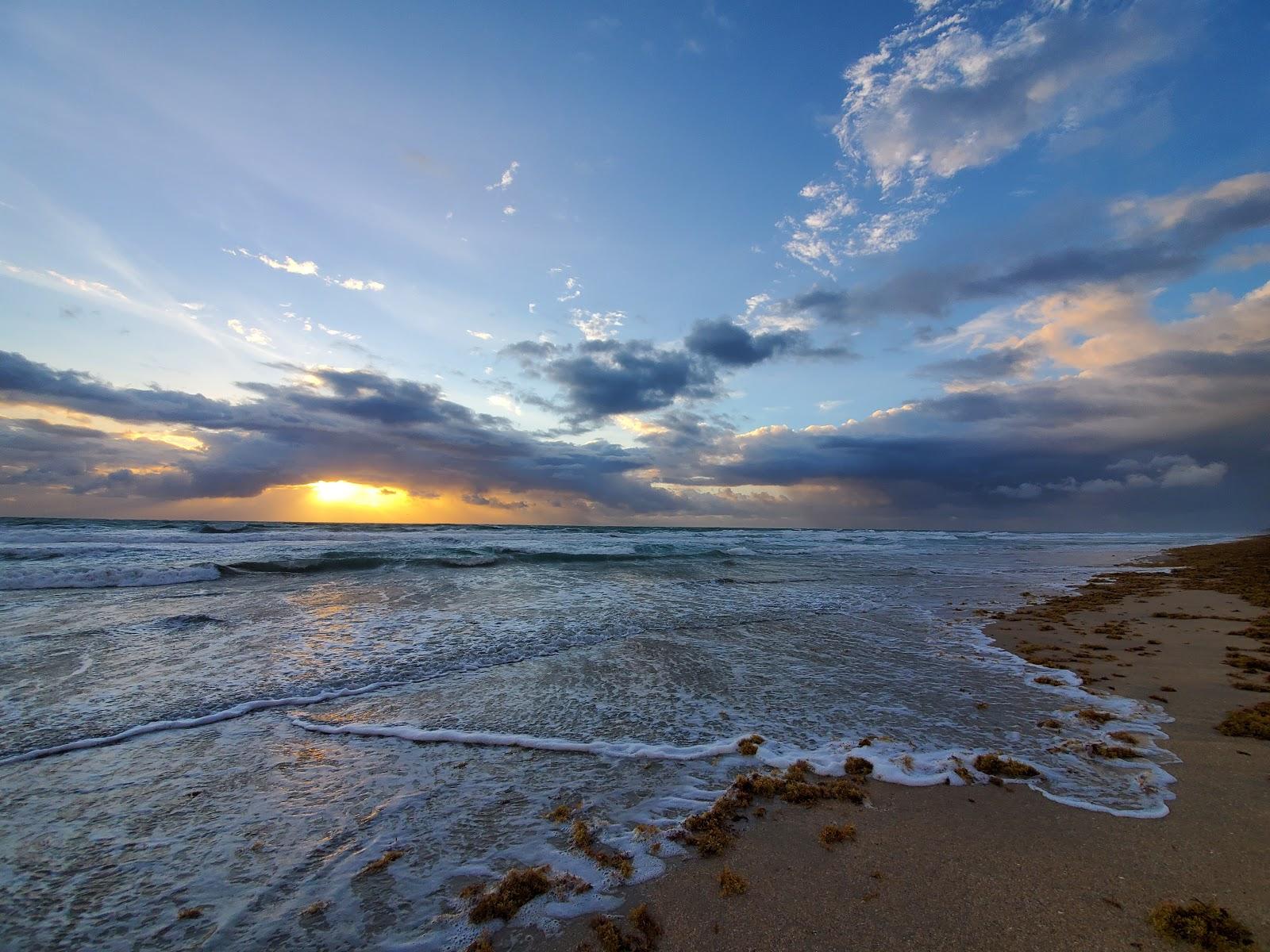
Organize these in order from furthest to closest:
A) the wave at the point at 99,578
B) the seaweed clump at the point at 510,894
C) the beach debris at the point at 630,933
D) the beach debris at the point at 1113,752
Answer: the wave at the point at 99,578
the beach debris at the point at 1113,752
the seaweed clump at the point at 510,894
the beach debris at the point at 630,933

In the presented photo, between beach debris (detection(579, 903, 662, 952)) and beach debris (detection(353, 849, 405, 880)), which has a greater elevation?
beach debris (detection(579, 903, 662, 952))

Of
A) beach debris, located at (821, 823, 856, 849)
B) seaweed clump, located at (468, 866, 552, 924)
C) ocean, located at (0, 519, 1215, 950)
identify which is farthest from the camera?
beach debris, located at (821, 823, 856, 849)

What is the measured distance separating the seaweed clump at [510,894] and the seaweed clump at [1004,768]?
4102mm

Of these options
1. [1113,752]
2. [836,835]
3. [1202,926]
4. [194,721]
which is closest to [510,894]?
[836,835]

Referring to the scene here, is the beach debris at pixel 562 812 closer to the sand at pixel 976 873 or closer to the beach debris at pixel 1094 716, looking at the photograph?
the sand at pixel 976 873

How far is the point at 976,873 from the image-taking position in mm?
3447

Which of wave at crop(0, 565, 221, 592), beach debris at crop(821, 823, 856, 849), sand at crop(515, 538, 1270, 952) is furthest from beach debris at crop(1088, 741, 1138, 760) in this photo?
wave at crop(0, 565, 221, 592)

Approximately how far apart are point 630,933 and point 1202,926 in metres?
3.09

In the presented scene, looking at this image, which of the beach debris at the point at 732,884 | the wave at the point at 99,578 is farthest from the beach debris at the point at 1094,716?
the wave at the point at 99,578

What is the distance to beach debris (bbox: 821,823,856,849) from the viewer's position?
3788 mm

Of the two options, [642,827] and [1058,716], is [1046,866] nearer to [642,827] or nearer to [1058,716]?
[642,827]

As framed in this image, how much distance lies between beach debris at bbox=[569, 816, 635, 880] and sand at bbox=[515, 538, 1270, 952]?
0.56 feet

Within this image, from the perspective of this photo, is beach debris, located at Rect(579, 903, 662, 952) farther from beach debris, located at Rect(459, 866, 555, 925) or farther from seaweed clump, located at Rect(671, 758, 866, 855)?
seaweed clump, located at Rect(671, 758, 866, 855)

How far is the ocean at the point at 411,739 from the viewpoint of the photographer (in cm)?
345
